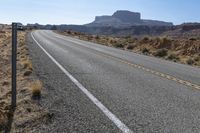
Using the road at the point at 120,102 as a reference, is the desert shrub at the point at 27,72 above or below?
above

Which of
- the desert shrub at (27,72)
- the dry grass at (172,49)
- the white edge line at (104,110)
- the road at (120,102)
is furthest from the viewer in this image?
the dry grass at (172,49)

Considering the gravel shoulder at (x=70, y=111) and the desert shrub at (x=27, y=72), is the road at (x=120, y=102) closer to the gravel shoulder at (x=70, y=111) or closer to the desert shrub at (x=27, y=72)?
the gravel shoulder at (x=70, y=111)

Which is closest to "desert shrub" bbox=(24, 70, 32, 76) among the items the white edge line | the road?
the road

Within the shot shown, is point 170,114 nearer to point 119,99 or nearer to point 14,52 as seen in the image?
point 119,99

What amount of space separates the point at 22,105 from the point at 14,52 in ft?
4.19

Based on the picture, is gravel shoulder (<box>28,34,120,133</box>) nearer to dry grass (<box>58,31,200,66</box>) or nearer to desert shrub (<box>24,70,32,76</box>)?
desert shrub (<box>24,70,32,76</box>)

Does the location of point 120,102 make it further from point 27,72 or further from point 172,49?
point 172,49

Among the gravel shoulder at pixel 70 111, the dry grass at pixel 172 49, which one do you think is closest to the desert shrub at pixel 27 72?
the gravel shoulder at pixel 70 111

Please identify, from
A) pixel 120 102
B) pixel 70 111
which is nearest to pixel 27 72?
pixel 120 102

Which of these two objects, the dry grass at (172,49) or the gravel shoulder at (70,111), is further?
the dry grass at (172,49)

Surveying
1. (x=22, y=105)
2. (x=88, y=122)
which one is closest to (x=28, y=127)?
(x=88, y=122)

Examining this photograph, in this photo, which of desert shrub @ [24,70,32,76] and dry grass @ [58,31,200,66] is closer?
desert shrub @ [24,70,32,76]

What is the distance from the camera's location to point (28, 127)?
6.99 meters

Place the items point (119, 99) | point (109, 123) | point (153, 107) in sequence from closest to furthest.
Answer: point (109, 123) < point (153, 107) < point (119, 99)
